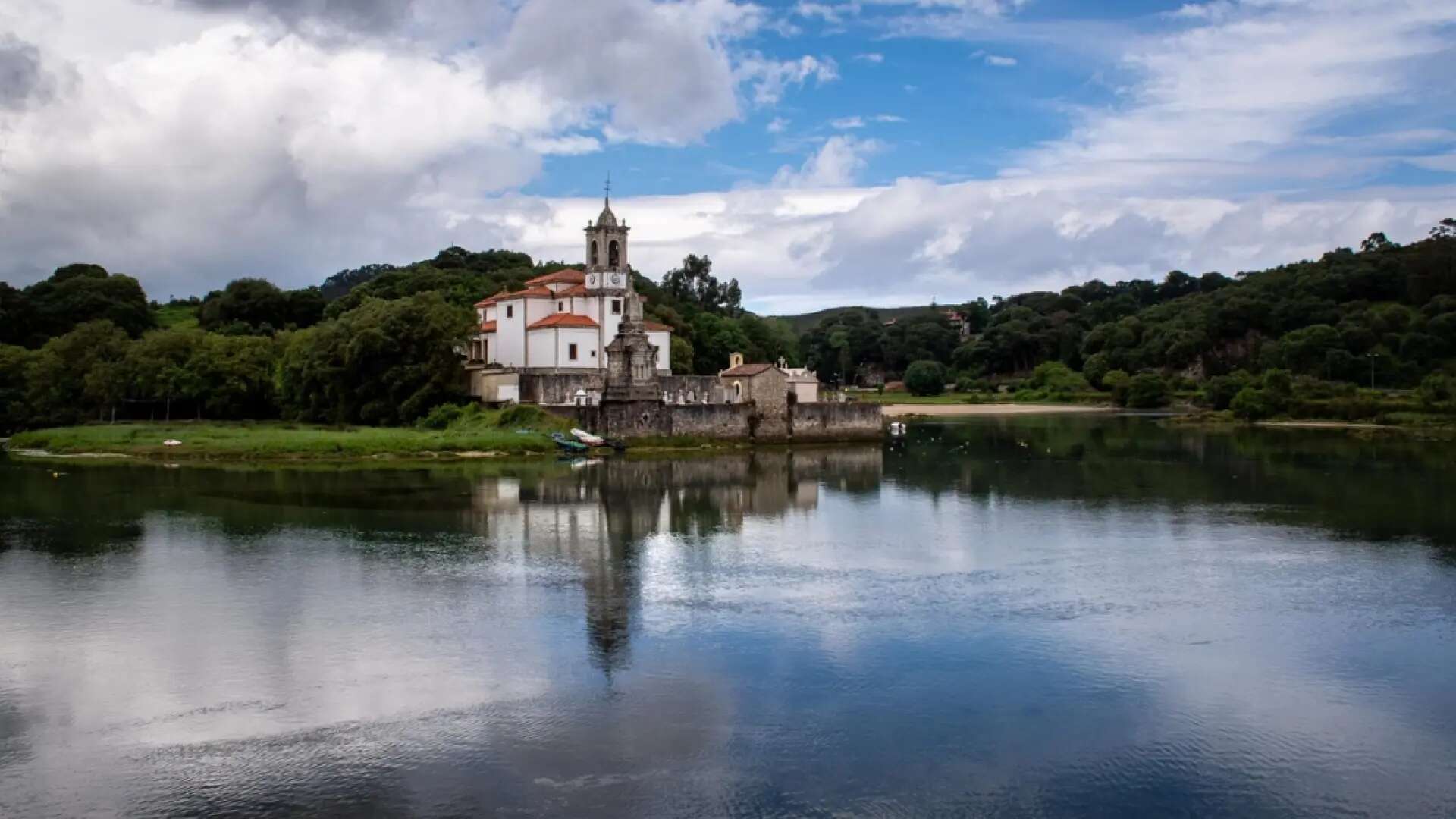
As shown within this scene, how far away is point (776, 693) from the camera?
14.4m

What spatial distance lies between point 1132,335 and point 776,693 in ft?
321

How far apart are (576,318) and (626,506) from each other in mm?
24787

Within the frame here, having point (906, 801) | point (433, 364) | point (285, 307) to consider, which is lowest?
point (906, 801)

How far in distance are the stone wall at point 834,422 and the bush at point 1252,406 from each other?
101ft

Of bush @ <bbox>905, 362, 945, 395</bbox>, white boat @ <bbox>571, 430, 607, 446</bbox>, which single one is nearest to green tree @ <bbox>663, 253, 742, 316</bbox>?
bush @ <bbox>905, 362, 945, 395</bbox>

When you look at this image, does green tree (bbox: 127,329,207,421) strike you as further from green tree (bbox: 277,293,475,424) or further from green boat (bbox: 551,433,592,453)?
green boat (bbox: 551,433,592,453)

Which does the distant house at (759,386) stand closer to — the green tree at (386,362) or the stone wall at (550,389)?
the stone wall at (550,389)

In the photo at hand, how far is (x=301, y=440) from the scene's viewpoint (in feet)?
146

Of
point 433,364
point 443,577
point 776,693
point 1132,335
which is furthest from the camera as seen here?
point 1132,335

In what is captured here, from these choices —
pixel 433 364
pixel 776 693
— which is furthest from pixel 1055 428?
pixel 776 693

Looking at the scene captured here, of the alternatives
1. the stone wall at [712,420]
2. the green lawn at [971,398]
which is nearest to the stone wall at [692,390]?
the stone wall at [712,420]

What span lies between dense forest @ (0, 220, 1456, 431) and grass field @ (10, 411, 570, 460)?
3321 mm

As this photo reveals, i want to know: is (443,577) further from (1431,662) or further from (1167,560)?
(1431,662)

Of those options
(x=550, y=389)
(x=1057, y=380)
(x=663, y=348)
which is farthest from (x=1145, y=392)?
(x=550, y=389)
